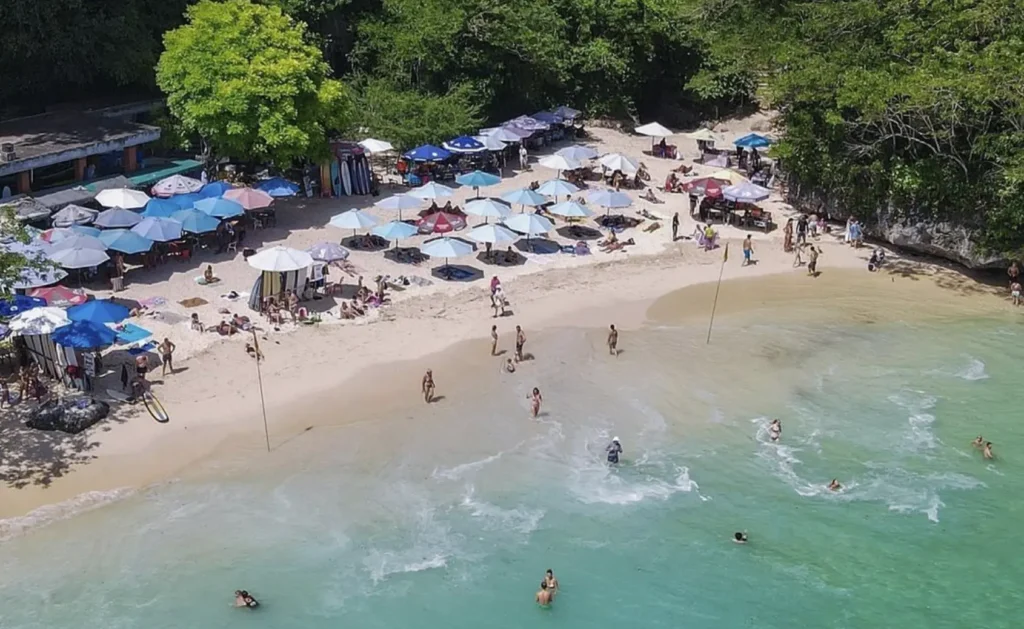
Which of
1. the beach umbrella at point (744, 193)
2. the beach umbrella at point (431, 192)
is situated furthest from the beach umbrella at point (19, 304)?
the beach umbrella at point (744, 193)

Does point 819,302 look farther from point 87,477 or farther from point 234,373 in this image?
point 87,477

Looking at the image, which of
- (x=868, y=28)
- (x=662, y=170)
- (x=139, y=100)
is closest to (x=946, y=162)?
(x=868, y=28)

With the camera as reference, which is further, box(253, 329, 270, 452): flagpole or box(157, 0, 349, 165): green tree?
box(157, 0, 349, 165): green tree

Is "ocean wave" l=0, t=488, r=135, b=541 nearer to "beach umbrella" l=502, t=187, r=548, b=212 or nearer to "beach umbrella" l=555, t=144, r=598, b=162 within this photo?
"beach umbrella" l=502, t=187, r=548, b=212

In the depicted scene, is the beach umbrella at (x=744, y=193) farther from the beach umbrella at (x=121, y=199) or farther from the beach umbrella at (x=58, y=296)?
the beach umbrella at (x=58, y=296)

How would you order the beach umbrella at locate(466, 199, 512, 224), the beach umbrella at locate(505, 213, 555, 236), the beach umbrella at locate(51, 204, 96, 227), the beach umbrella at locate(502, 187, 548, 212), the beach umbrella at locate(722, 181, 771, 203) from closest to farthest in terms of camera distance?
the beach umbrella at locate(51, 204, 96, 227)
the beach umbrella at locate(505, 213, 555, 236)
the beach umbrella at locate(466, 199, 512, 224)
the beach umbrella at locate(502, 187, 548, 212)
the beach umbrella at locate(722, 181, 771, 203)

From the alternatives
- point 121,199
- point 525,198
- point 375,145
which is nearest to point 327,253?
point 121,199

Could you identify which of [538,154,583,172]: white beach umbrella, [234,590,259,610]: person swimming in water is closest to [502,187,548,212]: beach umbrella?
[538,154,583,172]: white beach umbrella

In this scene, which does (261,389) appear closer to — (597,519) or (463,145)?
(597,519)
